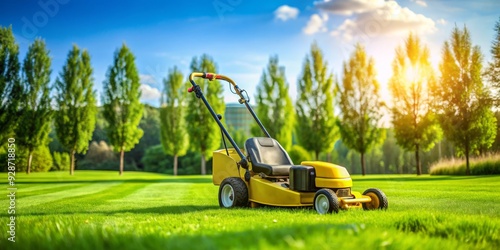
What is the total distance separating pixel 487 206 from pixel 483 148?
11.5 m

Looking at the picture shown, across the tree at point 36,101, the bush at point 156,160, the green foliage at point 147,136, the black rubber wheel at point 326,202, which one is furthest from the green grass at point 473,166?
the green foliage at point 147,136

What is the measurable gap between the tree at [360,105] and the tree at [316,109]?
166cm

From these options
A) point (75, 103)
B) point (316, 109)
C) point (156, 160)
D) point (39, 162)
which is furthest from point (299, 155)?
point (156, 160)

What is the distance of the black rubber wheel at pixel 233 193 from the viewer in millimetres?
8555

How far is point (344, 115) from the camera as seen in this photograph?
34.0 meters

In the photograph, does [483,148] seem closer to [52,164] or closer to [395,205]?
[395,205]

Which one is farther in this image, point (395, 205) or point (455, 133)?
point (455, 133)

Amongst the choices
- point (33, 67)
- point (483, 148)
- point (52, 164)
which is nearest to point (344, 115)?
point (483, 148)

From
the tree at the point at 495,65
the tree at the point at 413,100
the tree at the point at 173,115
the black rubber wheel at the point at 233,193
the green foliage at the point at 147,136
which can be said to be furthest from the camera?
the green foliage at the point at 147,136

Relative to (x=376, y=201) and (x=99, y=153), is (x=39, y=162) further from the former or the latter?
(x=376, y=201)

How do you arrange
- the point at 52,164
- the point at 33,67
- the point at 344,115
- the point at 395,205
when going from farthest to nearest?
the point at 52,164 → the point at 344,115 → the point at 33,67 → the point at 395,205

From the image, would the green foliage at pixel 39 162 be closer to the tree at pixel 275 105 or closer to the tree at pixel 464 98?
the tree at pixel 275 105

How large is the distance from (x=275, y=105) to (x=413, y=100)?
454 inches

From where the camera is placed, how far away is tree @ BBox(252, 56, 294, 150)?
3791 centimetres
